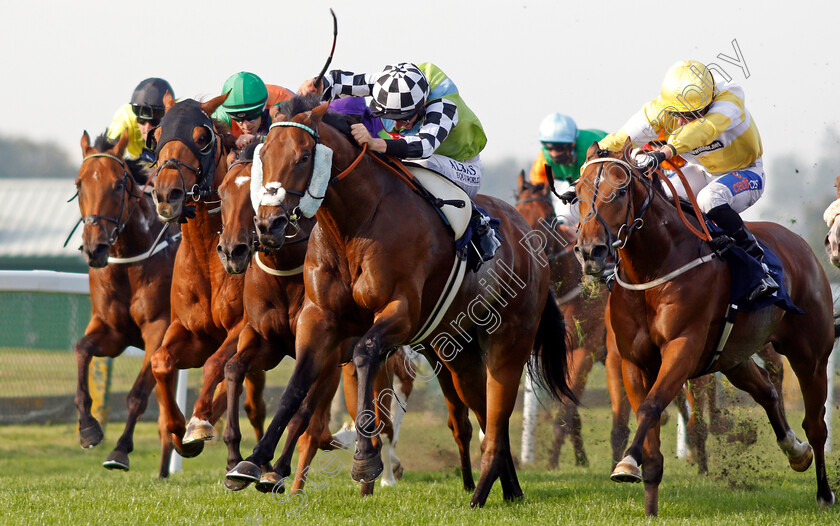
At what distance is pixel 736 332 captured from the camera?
5656mm

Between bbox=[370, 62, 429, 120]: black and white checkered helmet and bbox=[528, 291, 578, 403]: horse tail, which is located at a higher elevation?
bbox=[370, 62, 429, 120]: black and white checkered helmet

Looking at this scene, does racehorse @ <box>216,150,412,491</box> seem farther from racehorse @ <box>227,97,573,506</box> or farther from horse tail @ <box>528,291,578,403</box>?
horse tail @ <box>528,291,578,403</box>

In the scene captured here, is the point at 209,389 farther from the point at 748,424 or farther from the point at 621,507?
the point at 748,424

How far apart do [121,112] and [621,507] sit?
5.15 m

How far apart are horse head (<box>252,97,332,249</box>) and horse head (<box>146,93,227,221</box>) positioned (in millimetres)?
1141

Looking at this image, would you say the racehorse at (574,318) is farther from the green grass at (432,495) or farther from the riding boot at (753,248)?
the riding boot at (753,248)

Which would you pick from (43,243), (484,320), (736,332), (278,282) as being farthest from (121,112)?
(43,243)

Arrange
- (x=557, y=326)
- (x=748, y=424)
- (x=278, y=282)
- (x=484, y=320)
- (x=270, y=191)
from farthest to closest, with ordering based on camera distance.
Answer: (x=748, y=424) < (x=557, y=326) < (x=484, y=320) < (x=278, y=282) < (x=270, y=191)

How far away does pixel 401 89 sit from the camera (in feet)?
17.9

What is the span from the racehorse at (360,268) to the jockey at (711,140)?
1230 mm

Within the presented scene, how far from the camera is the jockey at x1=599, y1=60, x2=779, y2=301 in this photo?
18.1 ft

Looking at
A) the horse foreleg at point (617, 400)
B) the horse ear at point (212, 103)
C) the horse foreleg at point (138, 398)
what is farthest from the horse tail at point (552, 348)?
the horse foreleg at point (138, 398)

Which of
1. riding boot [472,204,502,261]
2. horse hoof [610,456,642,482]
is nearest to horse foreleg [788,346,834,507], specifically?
horse hoof [610,456,642,482]

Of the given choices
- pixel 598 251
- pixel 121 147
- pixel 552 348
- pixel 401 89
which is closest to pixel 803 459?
pixel 552 348
